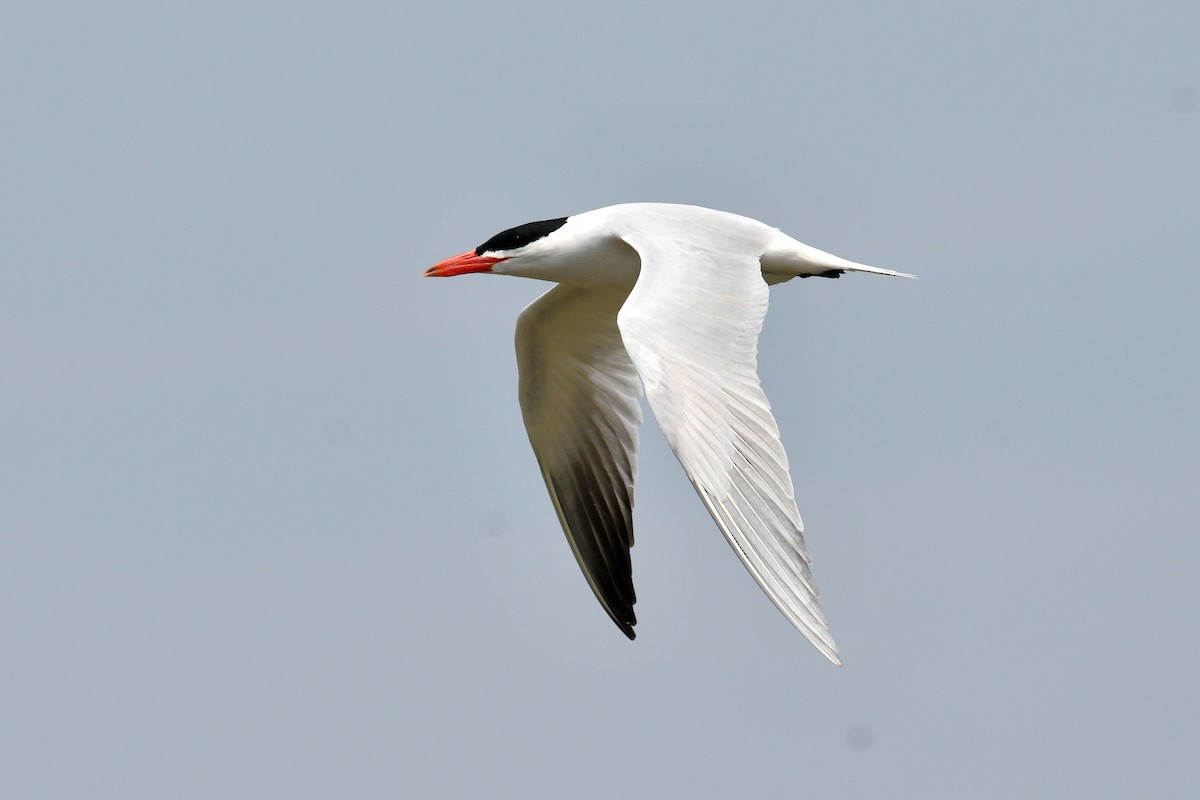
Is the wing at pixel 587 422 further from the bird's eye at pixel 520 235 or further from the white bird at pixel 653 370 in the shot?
the bird's eye at pixel 520 235

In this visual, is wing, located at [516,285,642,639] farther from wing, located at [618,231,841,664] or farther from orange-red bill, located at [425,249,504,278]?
wing, located at [618,231,841,664]

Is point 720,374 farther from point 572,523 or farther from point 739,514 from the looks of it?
point 572,523

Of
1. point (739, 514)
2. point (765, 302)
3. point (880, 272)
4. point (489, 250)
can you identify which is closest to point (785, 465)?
point (739, 514)

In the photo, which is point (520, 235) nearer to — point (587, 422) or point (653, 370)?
point (587, 422)

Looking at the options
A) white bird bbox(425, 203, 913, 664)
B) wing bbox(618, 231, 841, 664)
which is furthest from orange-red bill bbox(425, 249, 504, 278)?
wing bbox(618, 231, 841, 664)

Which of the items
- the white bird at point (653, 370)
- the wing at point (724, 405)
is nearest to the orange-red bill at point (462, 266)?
the white bird at point (653, 370)

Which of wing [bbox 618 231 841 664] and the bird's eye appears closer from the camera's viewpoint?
wing [bbox 618 231 841 664]
